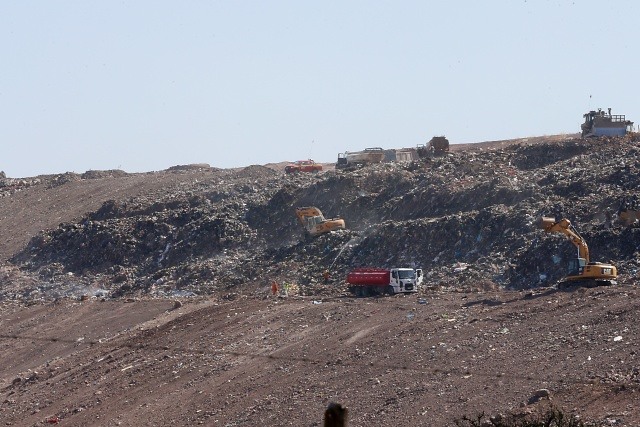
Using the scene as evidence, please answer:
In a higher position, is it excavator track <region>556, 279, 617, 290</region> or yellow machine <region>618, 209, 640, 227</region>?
yellow machine <region>618, 209, 640, 227</region>

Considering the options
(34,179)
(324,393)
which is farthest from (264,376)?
(34,179)

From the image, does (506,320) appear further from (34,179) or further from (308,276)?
(34,179)

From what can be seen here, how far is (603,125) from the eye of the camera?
44250mm

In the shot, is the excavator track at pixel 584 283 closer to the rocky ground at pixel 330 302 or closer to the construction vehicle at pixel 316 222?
the rocky ground at pixel 330 302

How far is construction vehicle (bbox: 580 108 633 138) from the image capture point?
4409 centimetres

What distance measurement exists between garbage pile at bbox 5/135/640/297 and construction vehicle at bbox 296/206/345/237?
0.36m

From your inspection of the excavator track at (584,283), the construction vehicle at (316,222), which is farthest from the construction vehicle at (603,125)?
the excavator track at (584,283)

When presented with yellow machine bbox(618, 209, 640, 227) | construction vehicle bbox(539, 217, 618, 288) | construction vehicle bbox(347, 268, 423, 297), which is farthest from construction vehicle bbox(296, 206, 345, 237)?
construction vehicle bbox(539, 217, 618, 288)

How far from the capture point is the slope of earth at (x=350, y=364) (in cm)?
1831

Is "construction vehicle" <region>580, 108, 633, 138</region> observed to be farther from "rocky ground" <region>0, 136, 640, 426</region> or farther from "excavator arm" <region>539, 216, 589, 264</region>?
"excavator arm" <region>539, 216, 589, 264</region>

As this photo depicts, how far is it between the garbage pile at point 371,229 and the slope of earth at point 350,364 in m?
3.10

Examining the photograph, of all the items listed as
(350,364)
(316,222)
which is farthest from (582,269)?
(316,222)

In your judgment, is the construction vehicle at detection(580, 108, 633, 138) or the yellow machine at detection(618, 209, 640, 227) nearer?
the yellow machine at detection(618, 209, 640, 227)

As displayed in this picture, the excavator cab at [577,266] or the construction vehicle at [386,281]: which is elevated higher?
the excavator cab at [577,266]
